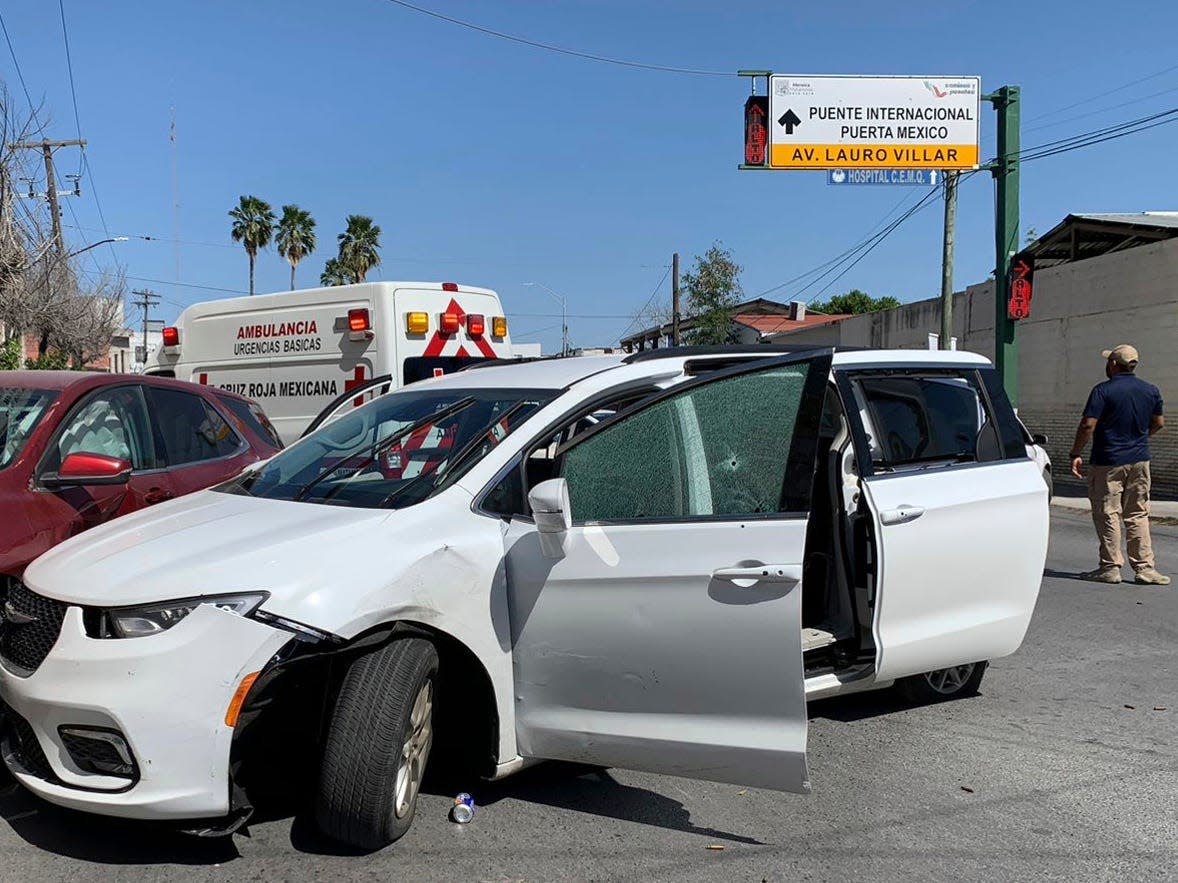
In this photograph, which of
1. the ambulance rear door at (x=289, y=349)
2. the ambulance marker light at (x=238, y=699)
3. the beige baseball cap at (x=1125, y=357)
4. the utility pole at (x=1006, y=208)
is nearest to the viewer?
the ambulance marker light at (x=238, y=699)

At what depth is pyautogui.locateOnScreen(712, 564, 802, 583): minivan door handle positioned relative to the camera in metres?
3.35

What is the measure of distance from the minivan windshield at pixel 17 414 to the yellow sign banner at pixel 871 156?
14.3 meters

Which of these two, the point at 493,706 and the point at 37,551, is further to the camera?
the point at 37,551

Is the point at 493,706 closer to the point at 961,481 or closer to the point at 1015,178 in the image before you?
the point at 961,481

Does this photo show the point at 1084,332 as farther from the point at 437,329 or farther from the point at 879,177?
the point at 437,329

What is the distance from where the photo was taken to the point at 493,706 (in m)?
3.50

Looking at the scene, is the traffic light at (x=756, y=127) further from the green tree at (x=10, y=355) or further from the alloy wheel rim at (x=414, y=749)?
the alloy wheel rim at (x=414, y=749)

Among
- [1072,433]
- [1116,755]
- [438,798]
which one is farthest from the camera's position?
[1072,433]

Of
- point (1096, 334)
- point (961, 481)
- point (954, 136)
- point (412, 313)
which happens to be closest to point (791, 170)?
point (954, 136)

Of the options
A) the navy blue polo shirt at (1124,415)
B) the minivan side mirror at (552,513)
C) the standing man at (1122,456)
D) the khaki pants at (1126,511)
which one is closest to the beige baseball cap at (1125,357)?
the standing man at (1122,456)

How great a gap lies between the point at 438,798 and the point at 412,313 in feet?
21.2

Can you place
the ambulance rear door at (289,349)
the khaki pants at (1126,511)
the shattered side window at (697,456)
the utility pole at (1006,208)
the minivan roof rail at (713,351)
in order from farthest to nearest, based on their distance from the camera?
1. the utility pole at (1006,208)
2. the ambulance rear door at (289,349)
3. the khaki pants at (1126,511)
4. the minivan roof rail at (713,351)
5. the shattered side window at (697,456)

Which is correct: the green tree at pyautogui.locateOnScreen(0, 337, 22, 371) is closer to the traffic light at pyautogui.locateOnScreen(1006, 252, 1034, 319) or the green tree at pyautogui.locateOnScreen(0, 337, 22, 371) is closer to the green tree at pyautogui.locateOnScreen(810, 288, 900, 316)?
the traffic light at pyautogui.locateOnScreen(1006, 252, 1034, 319)

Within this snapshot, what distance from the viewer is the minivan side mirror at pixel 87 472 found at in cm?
454
